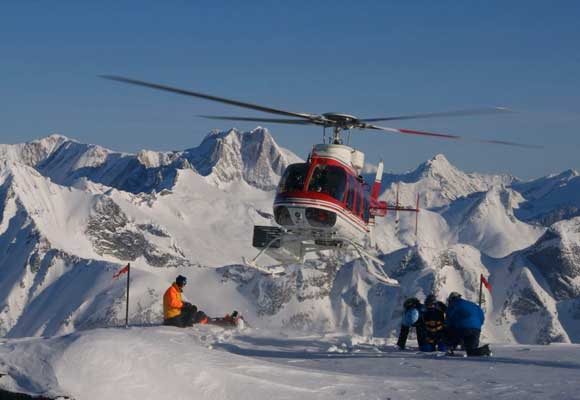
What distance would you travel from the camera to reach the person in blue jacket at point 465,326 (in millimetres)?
21672

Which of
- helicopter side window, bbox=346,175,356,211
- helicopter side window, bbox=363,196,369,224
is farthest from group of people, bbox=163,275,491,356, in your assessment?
helicopter side window, bbox=363,196,369,224

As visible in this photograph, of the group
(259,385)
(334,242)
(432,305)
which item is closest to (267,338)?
(432,305)

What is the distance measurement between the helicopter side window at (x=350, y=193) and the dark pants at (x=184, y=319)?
695 cm

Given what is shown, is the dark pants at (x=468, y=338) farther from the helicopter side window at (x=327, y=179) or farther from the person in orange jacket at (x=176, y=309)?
the helicopter side window at (x=327, y=179)

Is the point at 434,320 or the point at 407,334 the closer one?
the point at 434,320

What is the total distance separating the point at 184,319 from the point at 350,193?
7843 mm

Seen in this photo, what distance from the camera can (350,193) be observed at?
30.8 m

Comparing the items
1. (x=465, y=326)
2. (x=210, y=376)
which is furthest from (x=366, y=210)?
(x=210, y=376)

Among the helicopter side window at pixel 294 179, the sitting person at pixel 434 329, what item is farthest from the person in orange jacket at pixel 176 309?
the sitting person at pixel 434 329

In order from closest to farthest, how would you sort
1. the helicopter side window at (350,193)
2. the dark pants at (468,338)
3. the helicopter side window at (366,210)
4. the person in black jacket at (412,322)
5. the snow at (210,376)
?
1. the snow at (210,376)
2. the dark pants at (468,338)
3. the person in black jacket at (412,322)
4. the helicopter side window at (350,193)
5. the helicopter side window at (366,210)

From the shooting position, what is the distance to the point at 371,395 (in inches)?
614

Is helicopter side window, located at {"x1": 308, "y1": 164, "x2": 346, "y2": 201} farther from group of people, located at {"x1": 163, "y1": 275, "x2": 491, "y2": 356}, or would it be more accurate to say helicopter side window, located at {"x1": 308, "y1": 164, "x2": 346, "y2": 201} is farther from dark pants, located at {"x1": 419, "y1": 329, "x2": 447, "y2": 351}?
dark pants, located at {"x1": 419, "y1": 329, "x2": 447, "y2": 351}

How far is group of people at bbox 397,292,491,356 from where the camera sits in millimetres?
21734

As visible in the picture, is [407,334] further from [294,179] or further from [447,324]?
[294,179]
